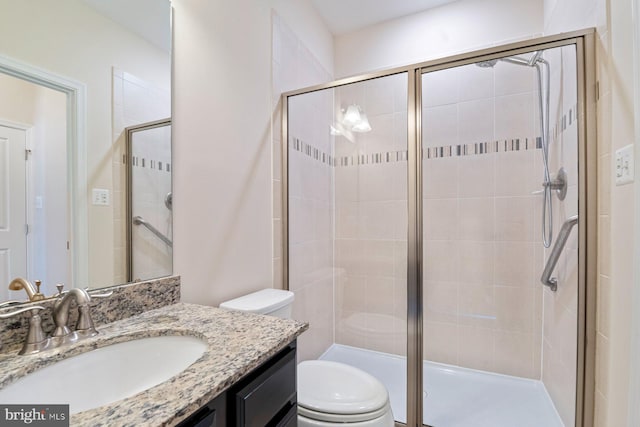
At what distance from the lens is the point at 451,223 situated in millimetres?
2135

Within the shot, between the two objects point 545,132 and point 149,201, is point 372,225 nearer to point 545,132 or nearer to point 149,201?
point 545,132

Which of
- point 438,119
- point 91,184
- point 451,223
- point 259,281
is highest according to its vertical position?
point 438,119

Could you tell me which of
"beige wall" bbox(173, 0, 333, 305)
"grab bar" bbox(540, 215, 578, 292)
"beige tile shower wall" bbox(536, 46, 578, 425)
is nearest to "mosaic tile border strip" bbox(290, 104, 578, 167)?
"beige tile shower wall" bbox(536, 46, 578, 425)

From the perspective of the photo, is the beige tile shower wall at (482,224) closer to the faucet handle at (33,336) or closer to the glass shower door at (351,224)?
the glass shower door at (351,224)

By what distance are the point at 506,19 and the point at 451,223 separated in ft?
4.82

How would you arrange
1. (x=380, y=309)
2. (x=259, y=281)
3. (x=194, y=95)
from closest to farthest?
1. (x=194, y=95)
2. (x=259, y=281)
3. (x=380, y=309)

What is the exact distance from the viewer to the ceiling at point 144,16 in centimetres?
96

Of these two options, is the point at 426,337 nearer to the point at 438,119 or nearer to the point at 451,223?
the point at 451,223

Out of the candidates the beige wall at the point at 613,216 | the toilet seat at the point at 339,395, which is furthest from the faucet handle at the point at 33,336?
the beige wall at the point at 613,216

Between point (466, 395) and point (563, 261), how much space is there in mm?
1003

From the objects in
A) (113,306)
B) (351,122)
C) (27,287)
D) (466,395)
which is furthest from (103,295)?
(466,395)

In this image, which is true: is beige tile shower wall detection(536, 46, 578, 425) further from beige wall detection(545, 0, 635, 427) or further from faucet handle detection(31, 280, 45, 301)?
faucet handle detection(31, 280, 45, 301)

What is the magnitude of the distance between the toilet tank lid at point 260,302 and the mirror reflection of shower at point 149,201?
11.8 inches

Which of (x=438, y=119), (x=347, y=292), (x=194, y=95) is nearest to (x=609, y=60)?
(x=438, y=119)
